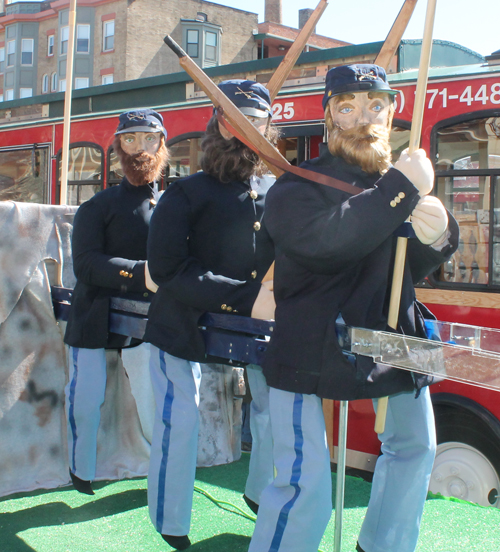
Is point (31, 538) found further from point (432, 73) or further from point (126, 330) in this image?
point (432, 73)

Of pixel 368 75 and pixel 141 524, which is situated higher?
pixel 368 75

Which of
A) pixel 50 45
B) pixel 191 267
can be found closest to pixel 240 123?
pixel 191 267

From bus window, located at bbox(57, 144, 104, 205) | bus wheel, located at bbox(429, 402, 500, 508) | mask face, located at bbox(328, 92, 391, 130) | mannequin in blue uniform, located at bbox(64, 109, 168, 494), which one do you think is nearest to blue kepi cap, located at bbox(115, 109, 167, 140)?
mannequin in blue uniform, located at bbox(64, 109, 168, 494)

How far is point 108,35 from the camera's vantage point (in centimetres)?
3578

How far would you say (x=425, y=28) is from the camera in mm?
1897

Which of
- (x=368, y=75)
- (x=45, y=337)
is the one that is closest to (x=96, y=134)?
(x=45, y=337)

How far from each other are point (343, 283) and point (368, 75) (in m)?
0.67

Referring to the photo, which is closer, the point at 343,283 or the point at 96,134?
the point at 343,283

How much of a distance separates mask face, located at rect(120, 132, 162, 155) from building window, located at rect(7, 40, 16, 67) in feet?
138

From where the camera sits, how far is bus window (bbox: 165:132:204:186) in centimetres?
538

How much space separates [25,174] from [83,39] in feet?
109

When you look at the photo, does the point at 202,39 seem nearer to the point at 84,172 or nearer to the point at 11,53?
the point at 11,53

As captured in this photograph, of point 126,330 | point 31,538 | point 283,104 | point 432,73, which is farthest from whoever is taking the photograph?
point 283,104

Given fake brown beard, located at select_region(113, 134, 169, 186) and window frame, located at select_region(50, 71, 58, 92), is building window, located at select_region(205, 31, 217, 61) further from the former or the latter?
fake brown beard, located at select_region(113, 134, 169, 186)
